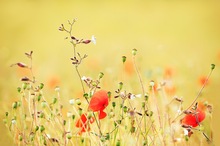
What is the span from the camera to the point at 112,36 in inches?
103

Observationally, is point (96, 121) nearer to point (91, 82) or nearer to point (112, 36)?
point (91, 82)

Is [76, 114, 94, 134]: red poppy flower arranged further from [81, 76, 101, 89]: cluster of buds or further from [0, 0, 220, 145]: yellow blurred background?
[0, 0, 220, 145]: yellow blurred background

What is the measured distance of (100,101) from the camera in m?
1.41

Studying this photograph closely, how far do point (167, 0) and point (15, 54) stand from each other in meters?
0.84

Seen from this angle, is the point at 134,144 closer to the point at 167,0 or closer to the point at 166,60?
the point at 166,60

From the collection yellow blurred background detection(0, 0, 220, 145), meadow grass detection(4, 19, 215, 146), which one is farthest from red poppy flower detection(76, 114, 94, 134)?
yellow blurred background detection(0, 0, 220, 145)

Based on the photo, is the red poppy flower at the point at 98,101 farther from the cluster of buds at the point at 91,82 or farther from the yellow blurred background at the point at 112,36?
the yellow blurred background at the point at 112,36

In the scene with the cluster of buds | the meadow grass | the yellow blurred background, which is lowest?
the meadow grass

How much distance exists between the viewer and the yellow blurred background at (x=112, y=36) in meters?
2.29

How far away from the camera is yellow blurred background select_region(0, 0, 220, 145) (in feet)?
7.50

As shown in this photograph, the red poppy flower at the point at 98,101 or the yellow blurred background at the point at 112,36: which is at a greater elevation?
the yellow blurred background at the point at 112,36

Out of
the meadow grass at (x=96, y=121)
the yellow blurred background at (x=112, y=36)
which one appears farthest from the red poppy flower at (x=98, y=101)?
the yellow blurred background at (x=112, y=36)

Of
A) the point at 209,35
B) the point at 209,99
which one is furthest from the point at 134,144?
the point at 209,35

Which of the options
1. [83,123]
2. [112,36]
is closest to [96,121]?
[83,123]
